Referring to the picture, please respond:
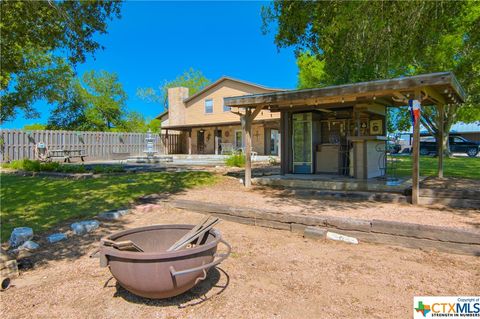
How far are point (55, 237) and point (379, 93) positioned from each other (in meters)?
7.00

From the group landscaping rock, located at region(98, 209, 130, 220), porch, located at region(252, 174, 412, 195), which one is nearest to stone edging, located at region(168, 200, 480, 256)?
landscaping rock, located at region(98, 209, 130, 220)

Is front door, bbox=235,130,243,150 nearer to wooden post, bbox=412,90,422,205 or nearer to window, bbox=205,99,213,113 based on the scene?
window, bbox=205,99,213,113

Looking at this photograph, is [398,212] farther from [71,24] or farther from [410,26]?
[71,24]

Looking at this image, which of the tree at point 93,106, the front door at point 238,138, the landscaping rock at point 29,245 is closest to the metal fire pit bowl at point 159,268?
the landscaping rock at point 29,245

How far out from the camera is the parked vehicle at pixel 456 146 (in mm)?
26047

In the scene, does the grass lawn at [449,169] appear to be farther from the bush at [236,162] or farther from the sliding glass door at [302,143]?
the bush at [236,162]

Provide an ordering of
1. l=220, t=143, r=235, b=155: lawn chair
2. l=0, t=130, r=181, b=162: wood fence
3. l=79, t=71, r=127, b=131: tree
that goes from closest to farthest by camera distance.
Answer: l=0, t=130, r=181, b=162: wood fence, l=220, t=143, r=235, b=155: lawn chair, l=79, t=71, r=127, b=131: tree

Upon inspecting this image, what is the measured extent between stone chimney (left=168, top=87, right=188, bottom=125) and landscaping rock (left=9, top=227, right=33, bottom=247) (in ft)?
78.3

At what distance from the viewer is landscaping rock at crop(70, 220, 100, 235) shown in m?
5.30

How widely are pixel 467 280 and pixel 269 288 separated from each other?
83.9 inches

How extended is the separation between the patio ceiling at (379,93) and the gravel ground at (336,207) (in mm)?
2436

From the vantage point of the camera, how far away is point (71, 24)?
25.8ft

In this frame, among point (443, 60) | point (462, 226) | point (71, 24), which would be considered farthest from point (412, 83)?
point (443, 60)

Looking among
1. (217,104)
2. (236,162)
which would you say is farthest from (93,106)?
(236,162)
